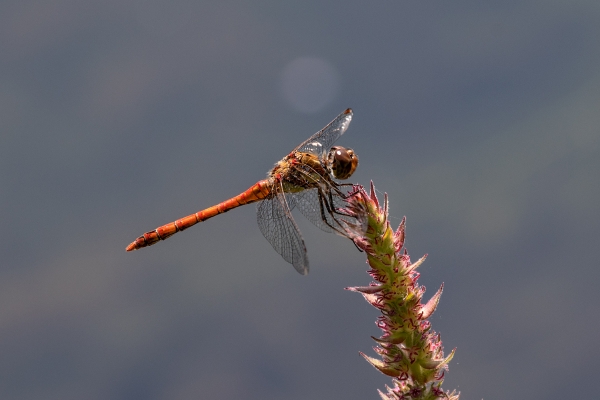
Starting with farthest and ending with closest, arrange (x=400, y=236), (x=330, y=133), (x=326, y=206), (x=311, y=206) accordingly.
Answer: (x=330, y=133) < (x=311, y=206) < (x=326, y=206) < (x=400, y=236)

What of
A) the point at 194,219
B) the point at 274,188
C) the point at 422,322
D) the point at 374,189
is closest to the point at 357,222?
the point at 374,189

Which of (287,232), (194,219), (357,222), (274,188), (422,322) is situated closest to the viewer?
(422,322)

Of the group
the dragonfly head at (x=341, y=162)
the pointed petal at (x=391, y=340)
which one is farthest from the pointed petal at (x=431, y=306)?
the dragonfly head at (x=341, y=162)

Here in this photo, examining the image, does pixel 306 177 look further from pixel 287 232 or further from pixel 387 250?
pixel 387 250

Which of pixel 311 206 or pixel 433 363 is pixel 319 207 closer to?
pixel 311 206

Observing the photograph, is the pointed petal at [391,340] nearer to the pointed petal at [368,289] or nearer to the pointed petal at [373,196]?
the pointed petal at [368,289]

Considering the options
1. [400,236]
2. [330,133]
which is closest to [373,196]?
[400,236]

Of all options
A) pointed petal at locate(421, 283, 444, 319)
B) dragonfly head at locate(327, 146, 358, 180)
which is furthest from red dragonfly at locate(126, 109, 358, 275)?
pointed petal at locate(421, 283, 444, 319)
